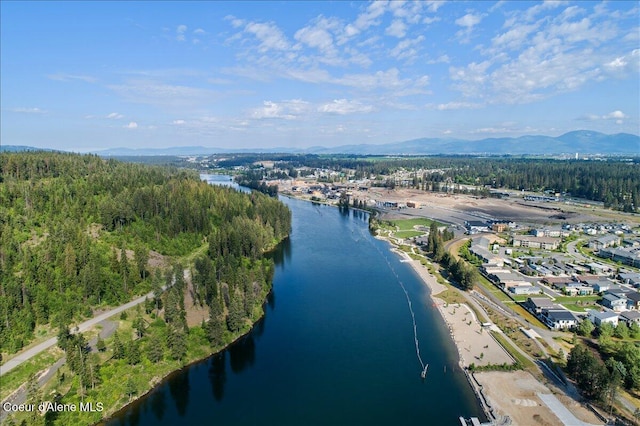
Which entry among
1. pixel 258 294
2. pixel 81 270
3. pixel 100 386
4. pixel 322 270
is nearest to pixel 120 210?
pixel 81 270

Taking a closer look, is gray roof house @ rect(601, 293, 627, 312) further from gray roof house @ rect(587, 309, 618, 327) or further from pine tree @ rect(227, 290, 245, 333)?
pine tree @ rect(227, 290, 245, 333)

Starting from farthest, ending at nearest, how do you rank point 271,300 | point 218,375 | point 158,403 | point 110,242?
1. point 110,242
2. point 271,300
3. point 218,375
4. point 158,403

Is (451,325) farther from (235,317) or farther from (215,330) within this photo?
(215,330)

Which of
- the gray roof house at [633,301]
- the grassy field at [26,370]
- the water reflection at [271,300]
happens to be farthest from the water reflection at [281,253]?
the gray roof house at [633,301]

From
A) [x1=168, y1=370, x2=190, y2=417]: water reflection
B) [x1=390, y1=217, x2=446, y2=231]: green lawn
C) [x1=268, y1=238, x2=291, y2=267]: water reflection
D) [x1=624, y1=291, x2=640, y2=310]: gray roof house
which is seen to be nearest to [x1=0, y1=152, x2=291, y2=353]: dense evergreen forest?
[x1=268, y1=238, x2=291, y2=267]: water reflection

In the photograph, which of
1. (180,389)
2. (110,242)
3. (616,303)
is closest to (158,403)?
(180,389)

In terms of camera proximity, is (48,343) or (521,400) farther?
(48,343)
